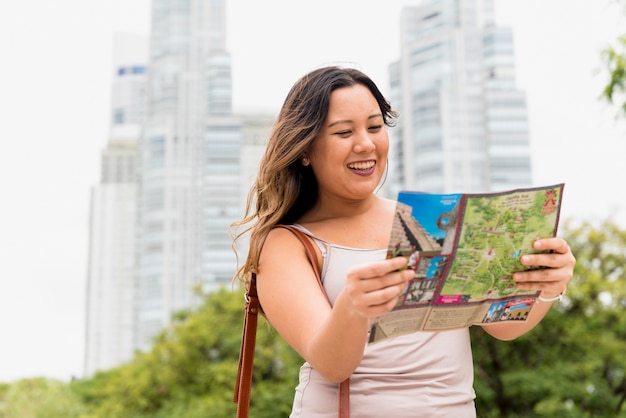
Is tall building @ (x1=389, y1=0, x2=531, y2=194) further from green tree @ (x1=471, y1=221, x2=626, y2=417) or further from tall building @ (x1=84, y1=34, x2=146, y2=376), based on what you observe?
green tree @ (x1=471, y1=221, x2=626, y2=417)

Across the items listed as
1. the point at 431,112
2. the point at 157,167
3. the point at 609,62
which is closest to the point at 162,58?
the point at 157,167

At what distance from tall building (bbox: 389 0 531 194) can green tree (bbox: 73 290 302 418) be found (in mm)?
23845

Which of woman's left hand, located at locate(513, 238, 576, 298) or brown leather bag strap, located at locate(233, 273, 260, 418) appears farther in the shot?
brown leather bag strap, located at locate(233, 273, 260, 418)

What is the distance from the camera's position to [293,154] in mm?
1954

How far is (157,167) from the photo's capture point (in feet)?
174

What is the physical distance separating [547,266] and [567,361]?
40.9 ft

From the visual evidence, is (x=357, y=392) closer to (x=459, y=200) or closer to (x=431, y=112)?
(x=459, y=200)

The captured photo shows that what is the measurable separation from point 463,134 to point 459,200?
146 ft

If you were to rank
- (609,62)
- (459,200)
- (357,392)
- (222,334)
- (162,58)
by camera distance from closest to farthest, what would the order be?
(459,200) < (357,392) < (609,62) < (222,334) < (162,58)

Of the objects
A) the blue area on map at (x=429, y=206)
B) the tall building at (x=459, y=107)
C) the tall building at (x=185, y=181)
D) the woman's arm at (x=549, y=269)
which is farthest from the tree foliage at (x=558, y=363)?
the tall building at (x=185, y=181)

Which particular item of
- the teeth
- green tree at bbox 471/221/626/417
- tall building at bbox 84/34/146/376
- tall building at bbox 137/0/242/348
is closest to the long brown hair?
the teeth

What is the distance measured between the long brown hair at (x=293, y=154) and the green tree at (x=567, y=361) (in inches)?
453

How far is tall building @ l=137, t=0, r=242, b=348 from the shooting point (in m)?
51.8

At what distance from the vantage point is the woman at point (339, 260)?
1.65 metres
